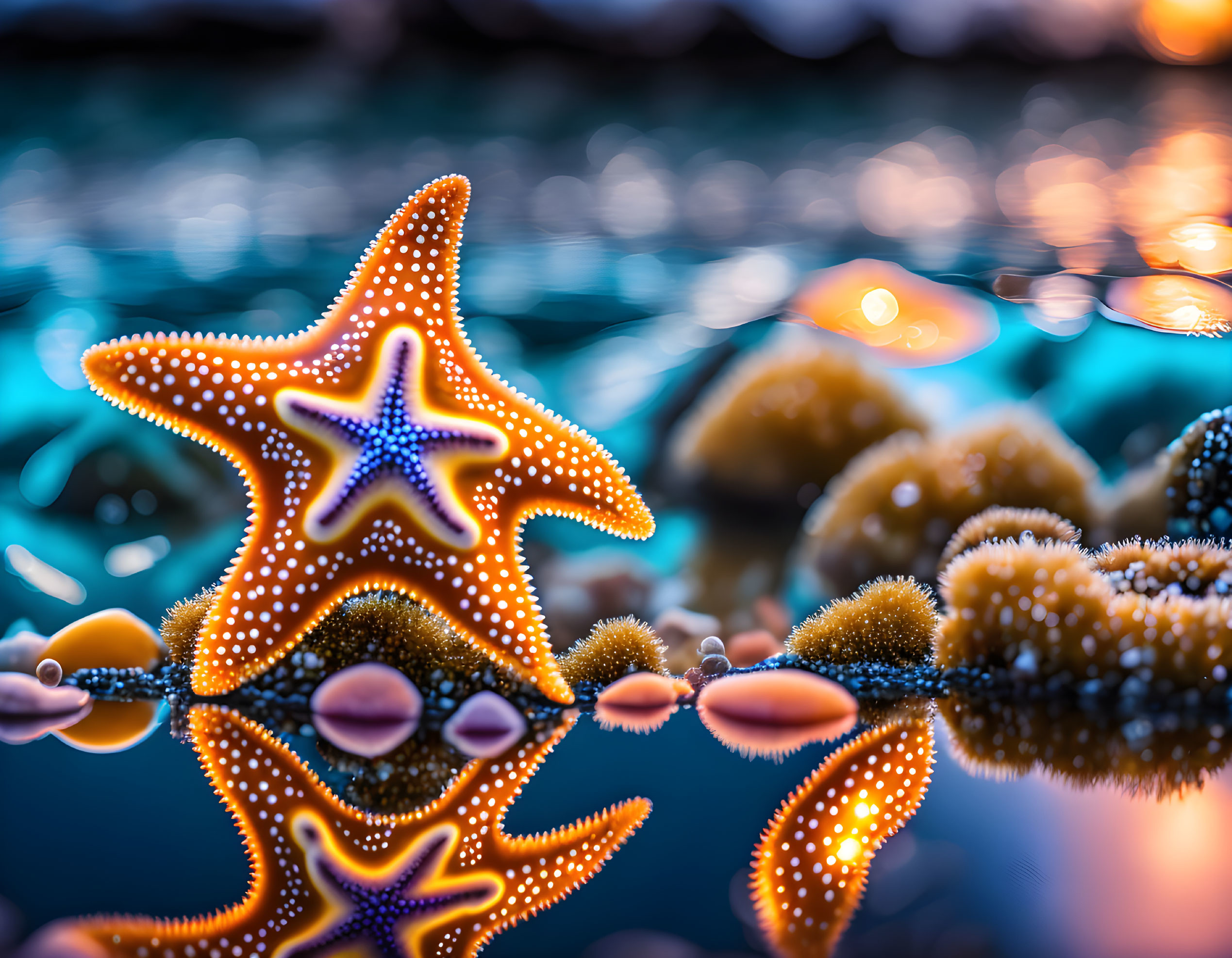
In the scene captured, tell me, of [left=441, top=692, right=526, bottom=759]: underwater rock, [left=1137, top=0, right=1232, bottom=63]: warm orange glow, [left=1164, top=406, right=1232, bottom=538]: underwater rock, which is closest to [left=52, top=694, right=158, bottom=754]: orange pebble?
[left=441, top=692, right=526, bottom=759]: underwater rock

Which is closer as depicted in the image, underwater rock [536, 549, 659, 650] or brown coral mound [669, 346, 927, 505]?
underwater rock [536, 549, 659, 650]

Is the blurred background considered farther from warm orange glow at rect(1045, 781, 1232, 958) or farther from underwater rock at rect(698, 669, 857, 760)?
warm orange glow at rect(1045, 781, 1232, 958)

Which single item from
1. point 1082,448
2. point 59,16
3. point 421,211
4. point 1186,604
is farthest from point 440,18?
point 1186,604

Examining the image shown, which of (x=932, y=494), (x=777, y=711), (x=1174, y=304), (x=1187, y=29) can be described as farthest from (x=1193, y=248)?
(x=777, y=711)

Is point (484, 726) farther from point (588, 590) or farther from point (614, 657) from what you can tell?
point (588, 590)

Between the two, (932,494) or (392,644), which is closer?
(392,644)

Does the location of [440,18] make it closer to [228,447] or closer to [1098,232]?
[228,447]
